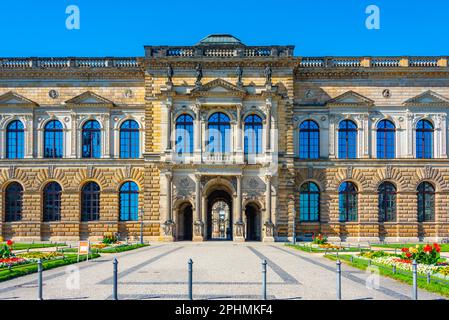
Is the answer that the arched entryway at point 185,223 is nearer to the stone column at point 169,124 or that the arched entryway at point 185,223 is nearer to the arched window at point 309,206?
the stone column at point 169,124

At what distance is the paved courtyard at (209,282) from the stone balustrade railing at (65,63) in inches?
1147

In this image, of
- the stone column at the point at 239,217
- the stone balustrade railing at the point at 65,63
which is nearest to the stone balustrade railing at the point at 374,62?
the stone column at the point at 239,217

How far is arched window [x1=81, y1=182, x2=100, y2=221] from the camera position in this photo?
52.6 m

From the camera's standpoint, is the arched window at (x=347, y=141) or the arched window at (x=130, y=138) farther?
the arched window at (x=130, y=138)

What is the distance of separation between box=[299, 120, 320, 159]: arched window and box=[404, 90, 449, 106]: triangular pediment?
9063mm

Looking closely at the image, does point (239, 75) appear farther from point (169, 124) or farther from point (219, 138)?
point (169, 124)

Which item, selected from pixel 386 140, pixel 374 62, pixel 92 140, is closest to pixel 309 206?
pixel 386 140

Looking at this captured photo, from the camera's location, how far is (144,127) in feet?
172

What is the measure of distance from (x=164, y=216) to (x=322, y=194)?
15192 millimetres

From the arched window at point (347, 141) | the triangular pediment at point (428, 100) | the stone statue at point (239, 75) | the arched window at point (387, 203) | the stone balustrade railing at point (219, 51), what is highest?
the stone balustrade railing at point (219, 51)

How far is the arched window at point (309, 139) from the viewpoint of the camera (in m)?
52.8

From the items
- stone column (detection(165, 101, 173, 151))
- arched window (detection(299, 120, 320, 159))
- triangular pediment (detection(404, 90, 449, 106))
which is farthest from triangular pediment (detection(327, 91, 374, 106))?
stone column (detection(165, 101, 173, 151))
